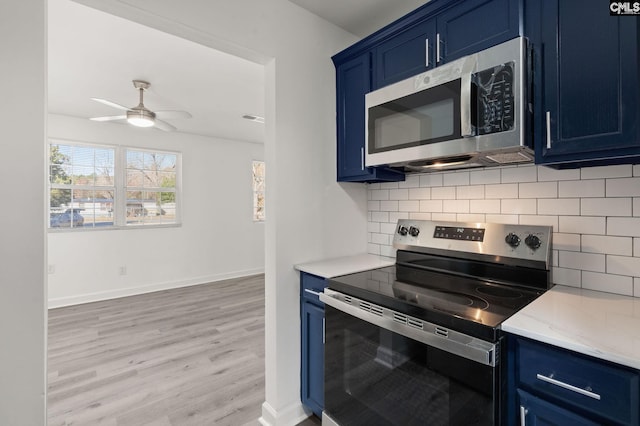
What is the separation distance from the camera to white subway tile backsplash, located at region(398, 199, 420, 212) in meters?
2.03

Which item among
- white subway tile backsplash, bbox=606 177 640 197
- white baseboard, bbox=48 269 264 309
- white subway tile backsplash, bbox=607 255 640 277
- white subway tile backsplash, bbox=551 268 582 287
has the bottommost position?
white baseboard, bbox=48 269 264 309

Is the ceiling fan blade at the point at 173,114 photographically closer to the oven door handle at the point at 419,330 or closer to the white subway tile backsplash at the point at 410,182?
the white subway tile backsplash at the point at 410,182

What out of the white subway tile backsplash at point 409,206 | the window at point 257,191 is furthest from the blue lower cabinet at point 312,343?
the window at point 257,191

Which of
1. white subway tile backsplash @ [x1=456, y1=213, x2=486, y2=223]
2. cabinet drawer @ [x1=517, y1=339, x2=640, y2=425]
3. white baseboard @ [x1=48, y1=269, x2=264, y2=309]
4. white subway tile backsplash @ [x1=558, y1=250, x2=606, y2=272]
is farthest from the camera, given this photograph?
white baseboard @ [x1=48, y1=269, x2=264, y2=309]

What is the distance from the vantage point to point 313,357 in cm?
183

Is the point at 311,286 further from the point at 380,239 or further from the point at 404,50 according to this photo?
the point at 404,50

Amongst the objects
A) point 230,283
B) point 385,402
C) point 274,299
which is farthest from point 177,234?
point 385,402

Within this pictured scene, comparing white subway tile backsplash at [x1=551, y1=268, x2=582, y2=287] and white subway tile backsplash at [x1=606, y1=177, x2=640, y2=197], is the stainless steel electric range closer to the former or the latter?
white subway tile backsplash at [x1=551, y1=268, x2=582, y2=287]

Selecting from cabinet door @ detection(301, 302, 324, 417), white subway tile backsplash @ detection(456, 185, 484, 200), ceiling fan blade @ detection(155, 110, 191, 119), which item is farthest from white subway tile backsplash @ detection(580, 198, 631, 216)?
ceiling fan blade @ detection(155, 110, 191, 119)

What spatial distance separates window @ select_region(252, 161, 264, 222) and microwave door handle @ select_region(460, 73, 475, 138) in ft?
16.2

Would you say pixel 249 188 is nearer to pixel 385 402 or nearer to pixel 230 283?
pixel 230 283

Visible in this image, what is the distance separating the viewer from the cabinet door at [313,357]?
1773 mm

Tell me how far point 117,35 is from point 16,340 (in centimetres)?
208

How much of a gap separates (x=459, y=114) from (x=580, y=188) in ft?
2.10
